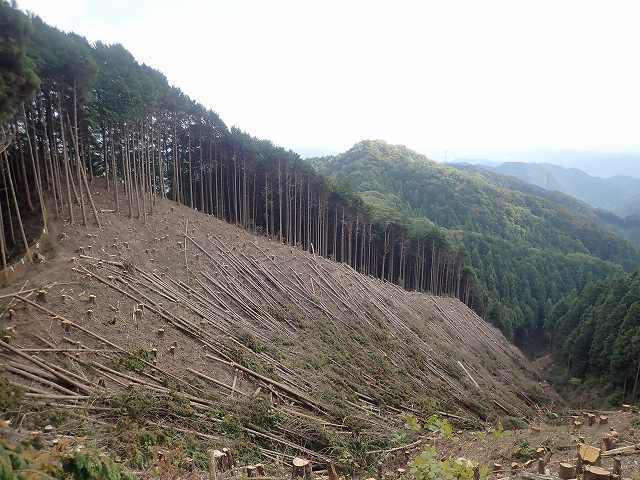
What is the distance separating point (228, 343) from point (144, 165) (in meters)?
14.6

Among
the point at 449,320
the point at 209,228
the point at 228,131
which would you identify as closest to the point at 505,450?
the point at 209,228

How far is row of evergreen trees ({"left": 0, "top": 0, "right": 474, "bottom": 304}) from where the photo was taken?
15305 millimetres

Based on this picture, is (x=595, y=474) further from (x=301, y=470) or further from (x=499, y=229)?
(x=499, y=229)

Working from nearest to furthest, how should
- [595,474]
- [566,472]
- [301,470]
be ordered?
[595,474], [566,472], [301,470]

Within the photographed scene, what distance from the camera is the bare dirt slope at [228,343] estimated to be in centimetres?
867

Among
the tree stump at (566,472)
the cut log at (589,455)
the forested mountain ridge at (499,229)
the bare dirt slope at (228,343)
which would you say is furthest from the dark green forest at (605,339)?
the tree stump at (566,472)

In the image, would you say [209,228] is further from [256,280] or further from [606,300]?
[606,300]

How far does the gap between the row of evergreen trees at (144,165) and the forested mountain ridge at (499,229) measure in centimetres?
424

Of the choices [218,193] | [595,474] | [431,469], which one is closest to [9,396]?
[431,469]

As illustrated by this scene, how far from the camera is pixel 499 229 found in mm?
68000

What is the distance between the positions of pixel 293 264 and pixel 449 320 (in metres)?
11.5

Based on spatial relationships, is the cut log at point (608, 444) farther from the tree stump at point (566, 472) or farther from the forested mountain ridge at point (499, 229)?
the forested mountain ridge at point (499, 229)

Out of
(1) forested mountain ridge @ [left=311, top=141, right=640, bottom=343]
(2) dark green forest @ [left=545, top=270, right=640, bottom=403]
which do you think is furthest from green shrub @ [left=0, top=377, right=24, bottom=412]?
(1) forested mountain ridge @ [left=311, top=141, right=640, bottom=343]

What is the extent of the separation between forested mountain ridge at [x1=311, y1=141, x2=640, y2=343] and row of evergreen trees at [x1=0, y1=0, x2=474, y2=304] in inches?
167
